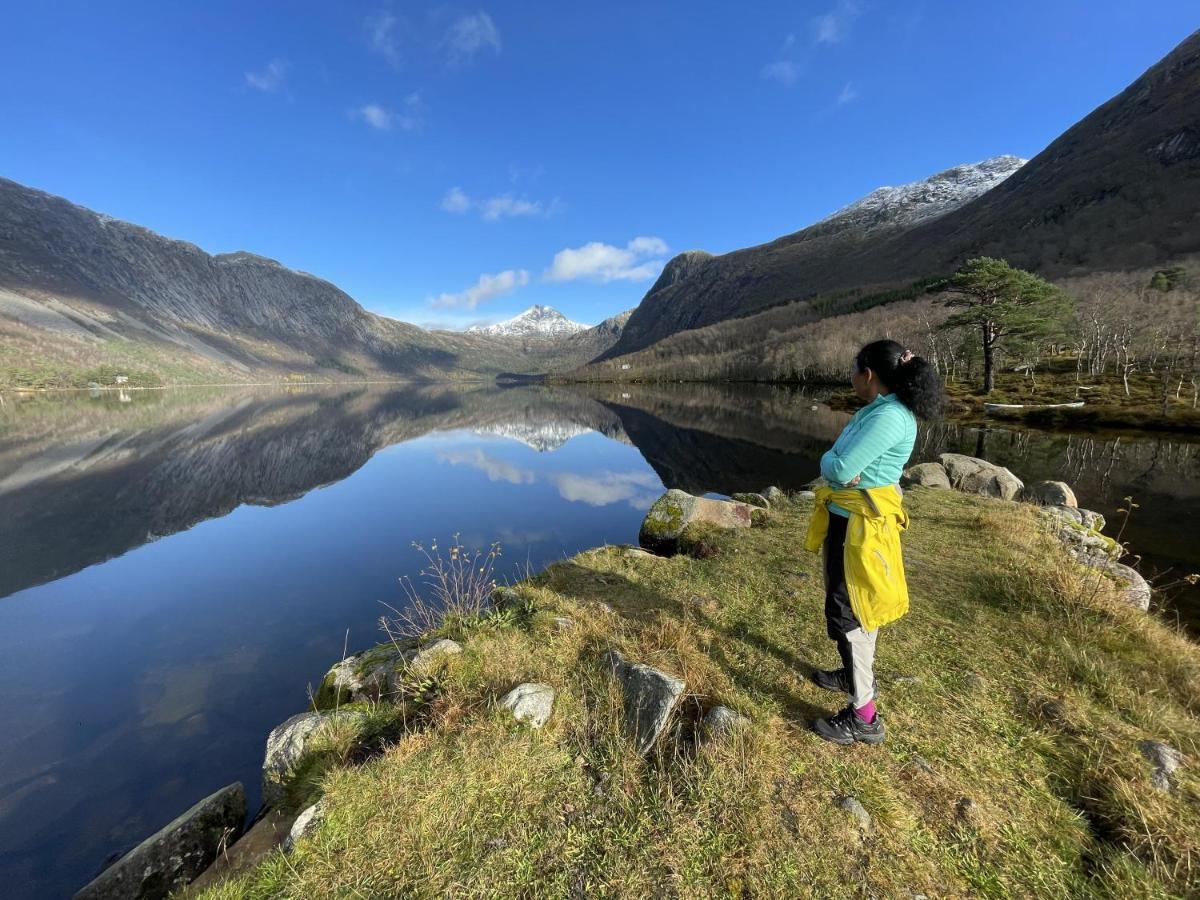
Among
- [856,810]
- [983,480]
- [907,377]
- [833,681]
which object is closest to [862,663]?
[833,681]

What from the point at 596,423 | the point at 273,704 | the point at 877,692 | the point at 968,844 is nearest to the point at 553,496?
the point at 273,704

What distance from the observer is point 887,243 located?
7249 inches

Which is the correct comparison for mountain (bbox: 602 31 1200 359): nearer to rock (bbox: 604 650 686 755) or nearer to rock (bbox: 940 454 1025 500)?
rock (bbox: 940 454 1025 500)

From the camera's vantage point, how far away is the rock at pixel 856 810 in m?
3.07

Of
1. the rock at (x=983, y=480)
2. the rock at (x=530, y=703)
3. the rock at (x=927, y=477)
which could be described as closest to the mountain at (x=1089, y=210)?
the rock at (x=983, y=480)

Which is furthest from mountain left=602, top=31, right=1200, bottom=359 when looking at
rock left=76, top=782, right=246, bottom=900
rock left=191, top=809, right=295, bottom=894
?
rock left=76, top=782, right=246, bottom=900

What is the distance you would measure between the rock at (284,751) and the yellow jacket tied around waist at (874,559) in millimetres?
4805

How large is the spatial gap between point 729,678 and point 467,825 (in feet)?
8.84

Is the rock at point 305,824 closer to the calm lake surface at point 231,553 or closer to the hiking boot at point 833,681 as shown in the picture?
the calm lake surface at point 231,553

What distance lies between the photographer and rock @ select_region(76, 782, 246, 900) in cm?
374

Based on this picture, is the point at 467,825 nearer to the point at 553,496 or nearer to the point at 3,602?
the point at 3,602

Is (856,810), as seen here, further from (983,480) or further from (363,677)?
(983,480)

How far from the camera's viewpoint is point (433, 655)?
17.0ft

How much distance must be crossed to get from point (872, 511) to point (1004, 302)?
53.4 meters
